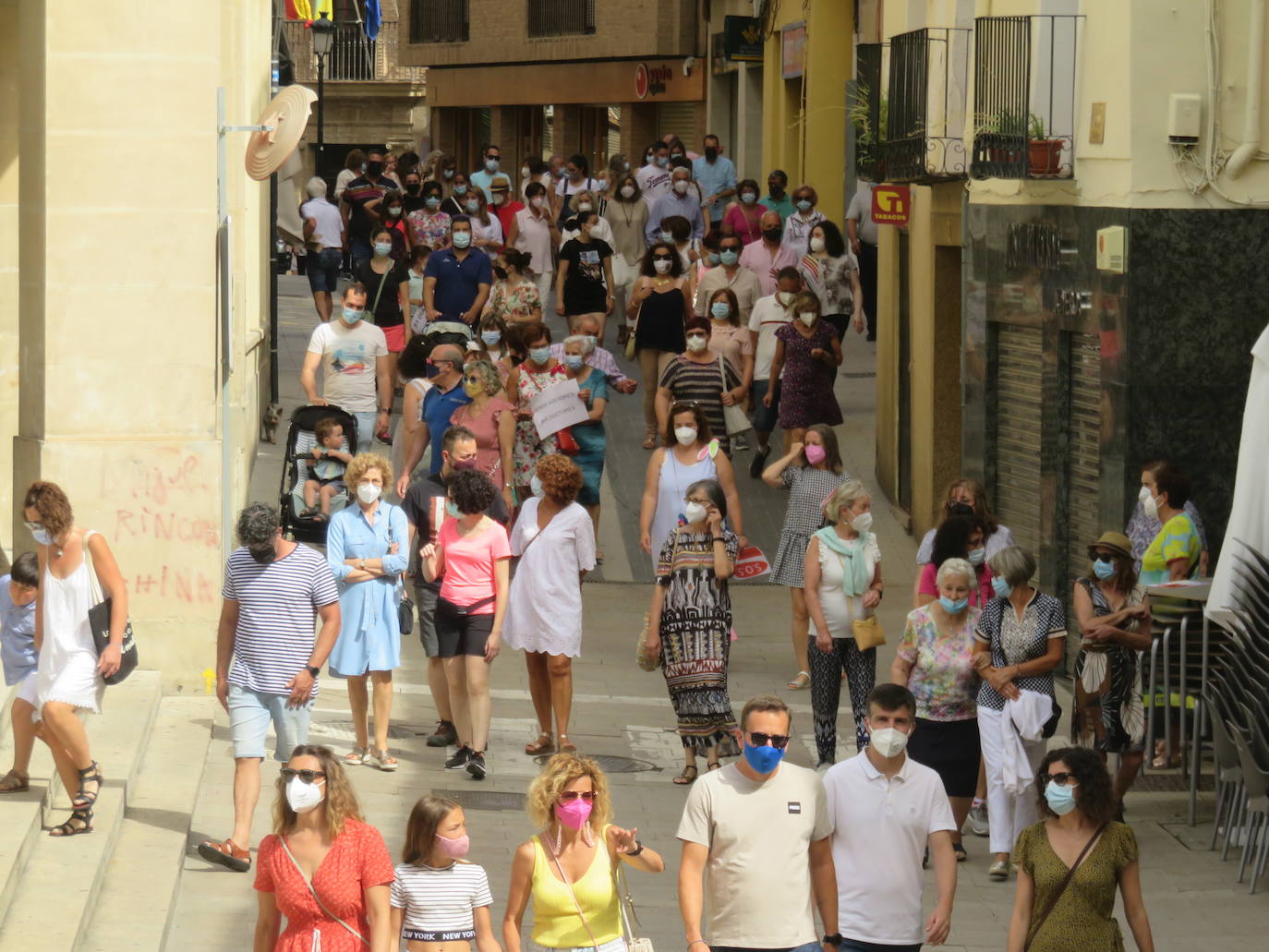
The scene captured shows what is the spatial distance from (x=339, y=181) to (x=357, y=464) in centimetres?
1713

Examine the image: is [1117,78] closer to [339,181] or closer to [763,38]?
[339,181]

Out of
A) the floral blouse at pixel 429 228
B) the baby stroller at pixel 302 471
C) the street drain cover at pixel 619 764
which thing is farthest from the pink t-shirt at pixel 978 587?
the floral blouse at pixel 429 228

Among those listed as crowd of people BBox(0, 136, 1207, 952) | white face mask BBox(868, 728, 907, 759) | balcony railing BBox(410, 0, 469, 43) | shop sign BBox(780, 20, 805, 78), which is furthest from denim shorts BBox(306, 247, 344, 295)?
balcony railing BBox(410, 0, 469, 43)

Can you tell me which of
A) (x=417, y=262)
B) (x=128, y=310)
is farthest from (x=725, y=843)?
(x=417, y=262)

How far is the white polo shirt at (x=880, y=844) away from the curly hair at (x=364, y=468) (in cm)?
434

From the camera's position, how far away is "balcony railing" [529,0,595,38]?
145 ft

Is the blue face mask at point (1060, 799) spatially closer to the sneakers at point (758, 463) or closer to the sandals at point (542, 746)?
the sandals at point (542, 746)

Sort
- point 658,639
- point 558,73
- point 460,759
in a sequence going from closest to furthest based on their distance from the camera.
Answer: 1. point 658,639
2. point 460,759
3. point 558,73

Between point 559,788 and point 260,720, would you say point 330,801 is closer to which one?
point 559,788

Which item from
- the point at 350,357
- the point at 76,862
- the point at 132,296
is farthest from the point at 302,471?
the point at 76,862

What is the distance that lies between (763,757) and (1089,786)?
4.02ft

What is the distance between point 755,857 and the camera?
23.1ft

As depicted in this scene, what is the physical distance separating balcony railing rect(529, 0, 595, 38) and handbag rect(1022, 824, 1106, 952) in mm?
37772

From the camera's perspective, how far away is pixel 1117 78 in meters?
13.8
